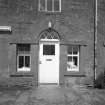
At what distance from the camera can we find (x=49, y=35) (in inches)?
332

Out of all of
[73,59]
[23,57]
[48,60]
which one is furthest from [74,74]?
[23,57]

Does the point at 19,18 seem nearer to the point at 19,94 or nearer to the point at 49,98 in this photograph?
the point at 19,94

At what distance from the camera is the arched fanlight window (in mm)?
8367

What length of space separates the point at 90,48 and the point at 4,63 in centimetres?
460

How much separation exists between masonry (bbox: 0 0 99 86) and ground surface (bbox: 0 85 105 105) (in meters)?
0.77

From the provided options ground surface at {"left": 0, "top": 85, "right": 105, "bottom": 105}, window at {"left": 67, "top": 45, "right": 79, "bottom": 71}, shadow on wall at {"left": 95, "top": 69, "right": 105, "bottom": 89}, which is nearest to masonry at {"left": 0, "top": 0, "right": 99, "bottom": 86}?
window at {"left": 67, "top": 45, "right": 79, "bottom": 71}

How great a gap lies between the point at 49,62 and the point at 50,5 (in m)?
3.06

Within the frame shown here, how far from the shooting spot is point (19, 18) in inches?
324

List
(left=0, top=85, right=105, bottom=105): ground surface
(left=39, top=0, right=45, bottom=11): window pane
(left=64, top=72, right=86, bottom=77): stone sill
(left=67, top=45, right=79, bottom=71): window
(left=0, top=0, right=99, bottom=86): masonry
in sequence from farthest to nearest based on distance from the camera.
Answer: (left=67, top=45, right=79, bottom=71): window < (left=39, top=0, right=45, bottom=11): window pane < (left=64, top=72, right=86, bottom=77): stone sill < (left=0, top=0, right=99, bottom=86): masonry < (left=0, top=85, right=105, bottom=105): ground surface

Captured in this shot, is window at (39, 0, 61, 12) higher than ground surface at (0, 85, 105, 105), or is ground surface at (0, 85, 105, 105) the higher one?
window at (39, 0, 61, 12)

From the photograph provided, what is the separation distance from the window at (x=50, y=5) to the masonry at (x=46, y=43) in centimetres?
5

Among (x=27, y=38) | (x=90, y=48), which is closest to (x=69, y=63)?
(x=90, y=48)

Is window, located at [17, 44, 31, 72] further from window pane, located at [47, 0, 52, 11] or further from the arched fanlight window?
window pane, located at [47, 0, 52, 11]

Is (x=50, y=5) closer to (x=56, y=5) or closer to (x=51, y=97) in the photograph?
(x=56, y=5)
